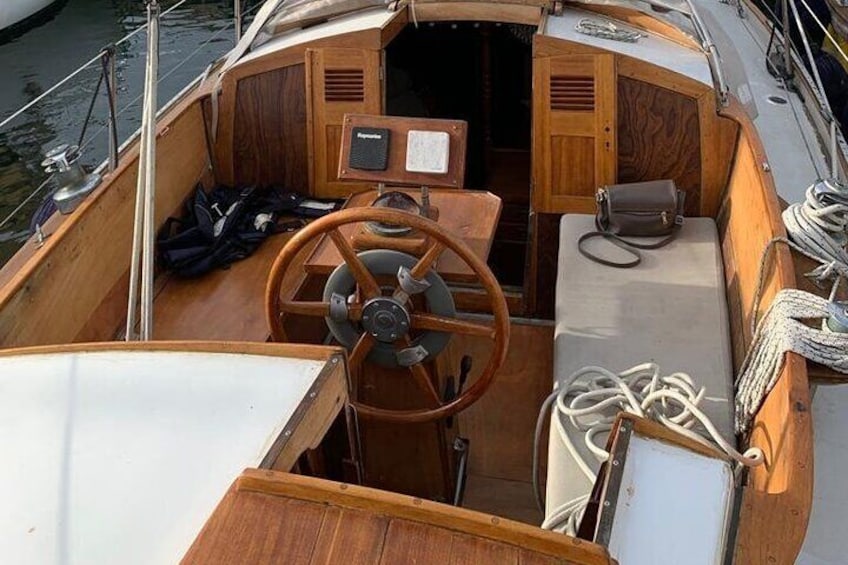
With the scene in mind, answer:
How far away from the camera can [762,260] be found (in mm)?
2291

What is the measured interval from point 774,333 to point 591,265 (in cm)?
100

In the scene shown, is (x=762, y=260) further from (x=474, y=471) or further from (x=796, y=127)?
(x=796, y=127)

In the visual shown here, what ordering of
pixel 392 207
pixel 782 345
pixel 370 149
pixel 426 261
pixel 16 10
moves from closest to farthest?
pixel 782 345 → pixel 426 261 → pixel 392 207 → pixel 370 149 → pixel 16 10

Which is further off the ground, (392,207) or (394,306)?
(392,207)

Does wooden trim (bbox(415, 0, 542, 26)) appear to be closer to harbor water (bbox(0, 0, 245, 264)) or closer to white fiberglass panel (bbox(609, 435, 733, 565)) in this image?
white fiberglass panel (bbox(609, 435, 733, 565))

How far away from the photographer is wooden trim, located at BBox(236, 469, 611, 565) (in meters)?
1.26

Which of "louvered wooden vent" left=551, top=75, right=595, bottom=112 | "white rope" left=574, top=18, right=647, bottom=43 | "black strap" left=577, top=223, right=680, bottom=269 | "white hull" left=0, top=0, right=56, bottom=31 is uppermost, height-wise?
"white rope" left=574, top=18, right=647, bottom=43

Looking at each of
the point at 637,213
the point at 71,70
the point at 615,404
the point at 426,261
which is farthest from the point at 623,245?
the point at 71,70

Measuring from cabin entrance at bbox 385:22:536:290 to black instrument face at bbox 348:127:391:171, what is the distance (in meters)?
1.80

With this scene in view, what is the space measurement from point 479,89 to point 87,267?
2.87m

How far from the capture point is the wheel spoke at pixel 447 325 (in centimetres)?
209

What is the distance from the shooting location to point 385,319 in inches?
81.7

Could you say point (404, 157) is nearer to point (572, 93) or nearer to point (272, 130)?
point (572, 93)

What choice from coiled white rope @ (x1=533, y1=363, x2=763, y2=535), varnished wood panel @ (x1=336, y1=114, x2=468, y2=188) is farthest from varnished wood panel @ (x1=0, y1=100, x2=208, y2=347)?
coiled white rope @ (x1=533, y1=363, x2=763, y2=535)
